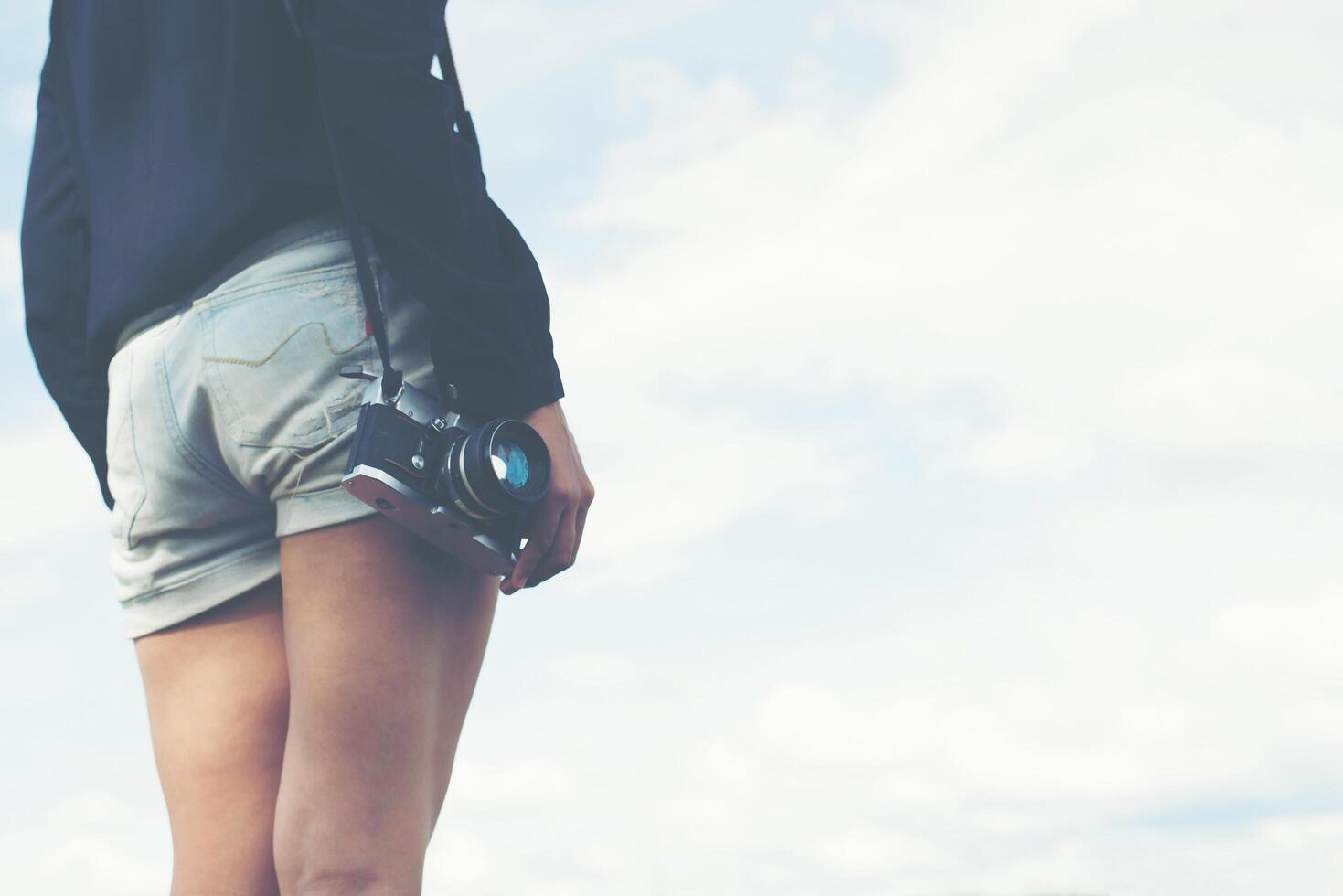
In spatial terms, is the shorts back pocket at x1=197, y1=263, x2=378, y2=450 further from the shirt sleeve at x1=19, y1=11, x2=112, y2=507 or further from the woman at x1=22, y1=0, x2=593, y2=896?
the shirt sleeve at x1=19, y1=11, x2=112, y2=507

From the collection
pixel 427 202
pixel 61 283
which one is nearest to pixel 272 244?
pixel 427 202

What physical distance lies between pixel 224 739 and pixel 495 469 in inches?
24.9

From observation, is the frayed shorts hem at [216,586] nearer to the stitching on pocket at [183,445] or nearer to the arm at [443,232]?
the stitching on pocket at [183,445]

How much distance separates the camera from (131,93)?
2348mm

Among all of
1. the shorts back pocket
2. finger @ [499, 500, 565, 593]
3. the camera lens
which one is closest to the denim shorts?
the shorts back pocket

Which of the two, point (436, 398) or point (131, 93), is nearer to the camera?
point (436, 398)

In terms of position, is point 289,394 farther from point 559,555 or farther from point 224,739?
point 224,739

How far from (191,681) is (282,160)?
2.65 ft

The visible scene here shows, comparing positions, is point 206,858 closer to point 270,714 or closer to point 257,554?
point 270,714

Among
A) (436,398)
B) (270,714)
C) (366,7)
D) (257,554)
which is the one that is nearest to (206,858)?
(270,714)

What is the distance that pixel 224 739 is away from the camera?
2279mm

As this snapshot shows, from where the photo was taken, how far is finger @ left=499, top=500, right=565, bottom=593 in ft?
7.12

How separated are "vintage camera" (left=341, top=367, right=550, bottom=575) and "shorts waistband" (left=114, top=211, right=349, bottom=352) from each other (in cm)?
22

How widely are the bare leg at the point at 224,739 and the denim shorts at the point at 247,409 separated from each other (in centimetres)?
6
